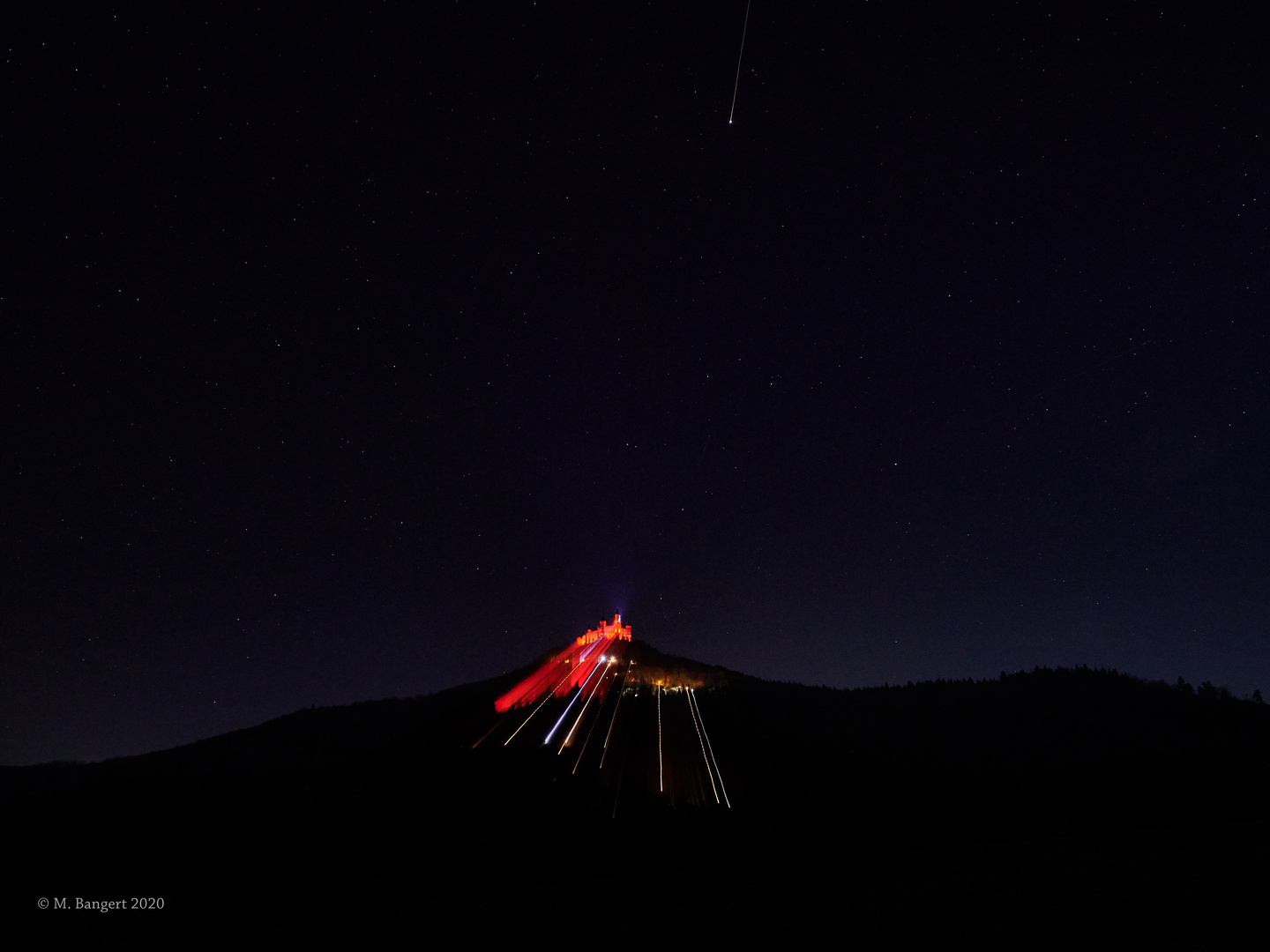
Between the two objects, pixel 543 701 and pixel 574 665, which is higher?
pixel 574 665

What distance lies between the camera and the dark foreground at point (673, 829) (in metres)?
6.93

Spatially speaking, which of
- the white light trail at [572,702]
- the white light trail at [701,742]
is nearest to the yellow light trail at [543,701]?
the white light trail at [572,702]

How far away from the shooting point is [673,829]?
492 inches

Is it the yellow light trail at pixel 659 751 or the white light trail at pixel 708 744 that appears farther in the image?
the yellow light trail at pixel 659 751

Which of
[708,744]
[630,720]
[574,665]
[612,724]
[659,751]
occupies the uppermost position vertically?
[574,665]

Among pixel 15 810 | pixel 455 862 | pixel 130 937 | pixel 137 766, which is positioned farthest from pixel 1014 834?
pixel 137 766

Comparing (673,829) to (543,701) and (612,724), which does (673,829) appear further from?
(543,701)

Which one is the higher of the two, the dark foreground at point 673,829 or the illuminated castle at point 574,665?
the illuminated castle at point 574,665

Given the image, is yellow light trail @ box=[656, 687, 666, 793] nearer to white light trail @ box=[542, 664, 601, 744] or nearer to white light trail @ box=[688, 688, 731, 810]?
white light trail @ box=[688, 688, 731, 810]

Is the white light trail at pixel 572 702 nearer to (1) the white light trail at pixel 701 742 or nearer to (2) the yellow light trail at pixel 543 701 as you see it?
(2) the yellow light trail at pixel 543 701

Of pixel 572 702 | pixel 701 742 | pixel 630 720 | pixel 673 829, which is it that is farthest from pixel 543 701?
pixel 673 829

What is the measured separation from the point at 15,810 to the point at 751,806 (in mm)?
17515

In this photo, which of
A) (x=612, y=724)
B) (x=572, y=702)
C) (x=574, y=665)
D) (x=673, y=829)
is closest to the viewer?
(x=673, y=829)

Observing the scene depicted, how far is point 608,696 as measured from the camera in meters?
28.5
